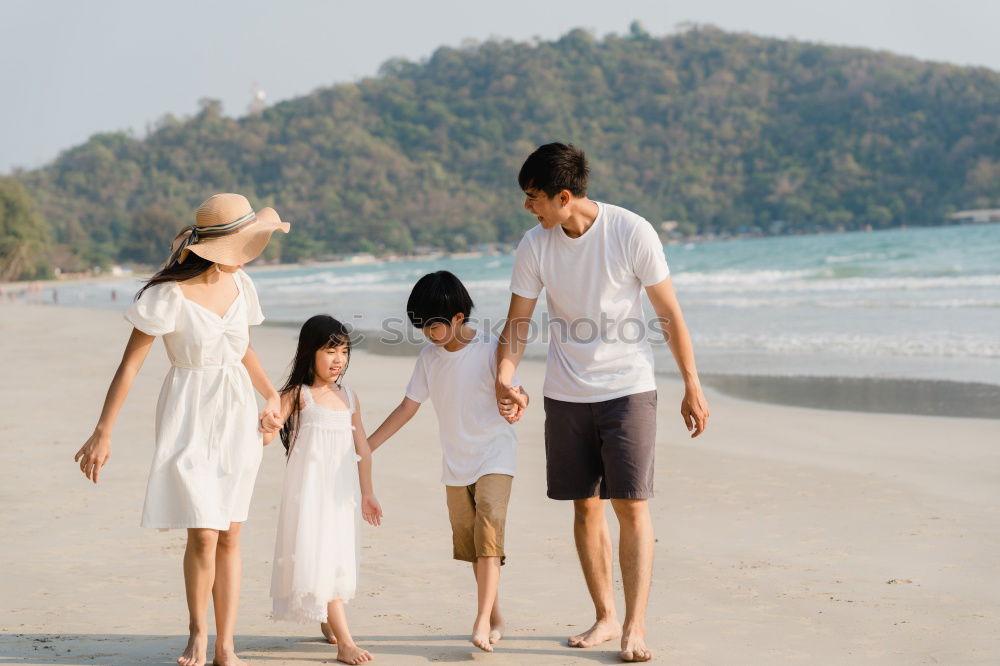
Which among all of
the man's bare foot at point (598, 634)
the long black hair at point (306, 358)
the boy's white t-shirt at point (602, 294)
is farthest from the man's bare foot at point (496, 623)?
the long black hair at point (306, 358)

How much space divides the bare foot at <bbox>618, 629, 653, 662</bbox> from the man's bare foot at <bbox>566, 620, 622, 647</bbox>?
161mm

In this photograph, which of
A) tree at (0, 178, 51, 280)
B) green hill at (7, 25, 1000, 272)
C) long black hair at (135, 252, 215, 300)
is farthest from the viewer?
green hill at (7, 25, 1000, 272)

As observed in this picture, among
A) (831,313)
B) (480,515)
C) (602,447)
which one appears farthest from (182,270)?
(831,313)

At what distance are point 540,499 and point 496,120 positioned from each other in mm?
87967

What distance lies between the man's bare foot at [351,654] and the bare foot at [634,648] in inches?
33.5

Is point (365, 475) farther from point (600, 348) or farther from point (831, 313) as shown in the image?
point (831, 313)

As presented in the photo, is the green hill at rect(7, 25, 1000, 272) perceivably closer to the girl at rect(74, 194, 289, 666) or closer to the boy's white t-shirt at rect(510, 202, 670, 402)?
the boy's white t-shirt at rect(510, 202, 670, 402)

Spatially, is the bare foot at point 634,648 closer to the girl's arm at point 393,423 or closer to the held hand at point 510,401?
the held hand at point 510,401

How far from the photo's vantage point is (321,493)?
11.5 feet

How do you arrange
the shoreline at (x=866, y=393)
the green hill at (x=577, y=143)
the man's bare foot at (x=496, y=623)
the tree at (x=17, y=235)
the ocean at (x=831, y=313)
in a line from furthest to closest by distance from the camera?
the green hill at (x=577, y=143)
the tree at (x=17, y=235)
the ocean at (x=831, y=313)
the shoreline at (x=866, y=393)
the man's bare foot at (x=496, y=623)

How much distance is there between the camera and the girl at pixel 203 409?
3.22m

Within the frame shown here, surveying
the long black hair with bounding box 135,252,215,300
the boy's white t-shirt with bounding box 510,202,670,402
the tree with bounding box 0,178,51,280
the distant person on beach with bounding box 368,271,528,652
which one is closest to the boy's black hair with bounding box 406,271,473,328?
the distant person on beach with bounding box 368,271,528,652

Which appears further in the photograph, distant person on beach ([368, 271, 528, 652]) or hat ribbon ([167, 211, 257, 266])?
distant person on beach ([368, 271, 528, 652])

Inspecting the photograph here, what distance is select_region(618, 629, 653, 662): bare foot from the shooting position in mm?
3455
